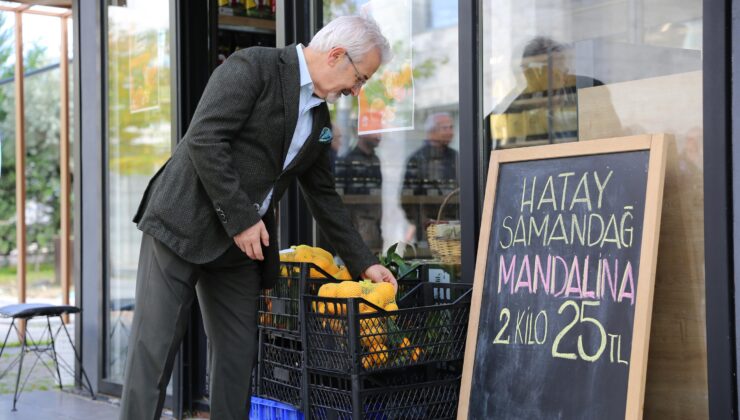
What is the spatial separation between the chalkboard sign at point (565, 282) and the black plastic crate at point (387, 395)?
84mm

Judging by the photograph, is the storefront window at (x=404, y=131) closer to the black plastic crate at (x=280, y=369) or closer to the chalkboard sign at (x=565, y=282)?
the chalkboard sign at (x=565, y=282)

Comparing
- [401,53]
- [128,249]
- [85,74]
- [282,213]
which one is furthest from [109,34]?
[401,53]

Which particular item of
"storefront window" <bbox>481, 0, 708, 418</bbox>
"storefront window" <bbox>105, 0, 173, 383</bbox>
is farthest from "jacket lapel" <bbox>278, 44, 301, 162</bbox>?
"storefront window" <bbox>105, 0, 173, 383</bbox>

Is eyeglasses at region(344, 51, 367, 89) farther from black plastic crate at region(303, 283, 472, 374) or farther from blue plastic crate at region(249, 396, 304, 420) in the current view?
blue plastic crate at region(249, 396, 304, 420)

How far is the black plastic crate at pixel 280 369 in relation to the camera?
320 cm

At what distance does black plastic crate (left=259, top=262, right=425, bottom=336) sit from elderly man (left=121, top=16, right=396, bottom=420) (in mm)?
200

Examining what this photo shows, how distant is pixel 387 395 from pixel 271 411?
527 millimetres

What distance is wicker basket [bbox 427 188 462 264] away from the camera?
12.4 ft

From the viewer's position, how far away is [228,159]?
2840 mm

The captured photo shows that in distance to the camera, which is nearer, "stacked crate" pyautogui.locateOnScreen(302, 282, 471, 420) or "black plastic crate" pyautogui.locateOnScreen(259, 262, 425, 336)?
"stacked crate" pyautogui.locateOnScreen(302, 282, 471, 420)

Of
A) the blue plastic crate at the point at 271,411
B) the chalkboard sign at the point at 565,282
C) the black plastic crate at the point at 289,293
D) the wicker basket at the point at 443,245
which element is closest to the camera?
the chalkboard sign at the point at 565,282

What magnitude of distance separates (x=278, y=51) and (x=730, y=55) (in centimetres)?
139

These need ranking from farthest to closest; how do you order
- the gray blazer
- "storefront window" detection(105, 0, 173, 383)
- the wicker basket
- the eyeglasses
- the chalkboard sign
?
"storefront window" detection(105, 0, 173, 383) → the wicker basket → the eyeglasses → the gray blazer → the chalkboard sign

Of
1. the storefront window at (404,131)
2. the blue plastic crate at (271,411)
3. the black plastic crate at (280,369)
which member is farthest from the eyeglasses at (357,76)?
the blue plastic crate at (271,411)
